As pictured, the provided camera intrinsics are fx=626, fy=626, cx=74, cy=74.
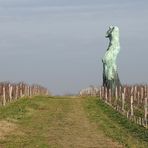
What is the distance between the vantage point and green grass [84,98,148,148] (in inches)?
949

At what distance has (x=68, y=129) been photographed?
2831 centimetres

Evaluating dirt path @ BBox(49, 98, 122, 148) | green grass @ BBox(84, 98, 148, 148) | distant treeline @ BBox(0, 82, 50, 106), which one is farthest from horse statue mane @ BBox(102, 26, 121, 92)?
dirt path @ BBox(49, 98, 122, 148)

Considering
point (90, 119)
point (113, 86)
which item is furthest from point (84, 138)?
point (113, 86)

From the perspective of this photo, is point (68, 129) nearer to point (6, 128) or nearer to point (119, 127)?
point (6, 128)

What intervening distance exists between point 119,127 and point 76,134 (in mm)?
4584

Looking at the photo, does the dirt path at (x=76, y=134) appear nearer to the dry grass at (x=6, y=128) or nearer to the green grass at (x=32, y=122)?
the green grass at (x=32, y=122)

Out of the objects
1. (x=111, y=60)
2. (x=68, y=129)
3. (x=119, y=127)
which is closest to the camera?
(x=68, y=129)

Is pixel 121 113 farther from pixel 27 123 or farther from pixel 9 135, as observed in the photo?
pixel 9 135

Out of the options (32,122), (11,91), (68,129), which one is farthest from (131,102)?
(11,91)

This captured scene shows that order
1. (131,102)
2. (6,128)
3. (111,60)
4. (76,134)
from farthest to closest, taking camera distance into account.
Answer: (111,60) < (131,102) < (6,128) < (76,134)

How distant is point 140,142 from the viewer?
23.8 m

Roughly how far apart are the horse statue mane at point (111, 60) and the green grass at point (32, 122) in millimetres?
15816

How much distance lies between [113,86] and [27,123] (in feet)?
98.2

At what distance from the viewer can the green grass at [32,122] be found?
76.0 feet
